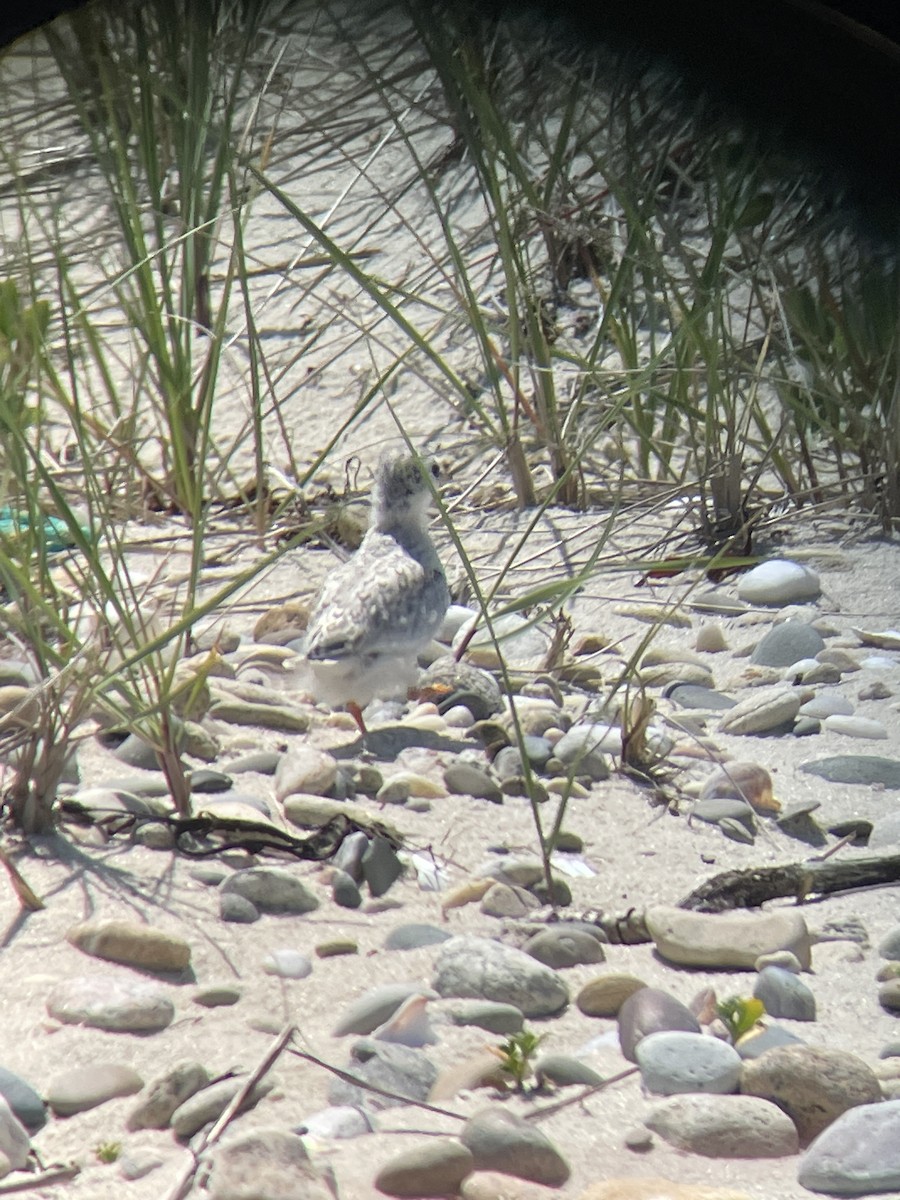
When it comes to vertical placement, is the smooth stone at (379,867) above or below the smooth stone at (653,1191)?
above

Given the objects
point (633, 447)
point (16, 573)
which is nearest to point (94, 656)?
point (16, 573)

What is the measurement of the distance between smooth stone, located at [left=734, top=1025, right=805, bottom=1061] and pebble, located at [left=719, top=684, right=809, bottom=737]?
47.3 inches

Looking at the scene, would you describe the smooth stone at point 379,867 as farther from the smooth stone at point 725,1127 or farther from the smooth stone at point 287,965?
the smooth stone at point 725,1127

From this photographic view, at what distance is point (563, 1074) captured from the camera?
1708 mm

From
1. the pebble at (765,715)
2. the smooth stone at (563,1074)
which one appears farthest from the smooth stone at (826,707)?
the smooth stone at (563,1074)

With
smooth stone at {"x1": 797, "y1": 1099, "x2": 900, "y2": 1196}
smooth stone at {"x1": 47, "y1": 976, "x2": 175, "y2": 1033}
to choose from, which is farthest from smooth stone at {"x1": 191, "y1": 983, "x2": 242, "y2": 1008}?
smooth stone at {"x1": 797, "y1": 1099, "x2": 900, "y2": 1196}

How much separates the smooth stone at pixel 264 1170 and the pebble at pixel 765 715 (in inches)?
67.9

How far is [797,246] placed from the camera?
111 inches

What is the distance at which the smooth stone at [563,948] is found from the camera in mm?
2033

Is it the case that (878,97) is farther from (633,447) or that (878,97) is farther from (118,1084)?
(633,447)

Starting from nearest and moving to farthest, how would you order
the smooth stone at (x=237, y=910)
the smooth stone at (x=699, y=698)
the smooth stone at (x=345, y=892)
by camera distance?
the smooth stone at (x=237, y=910) → the smooth stone at (x=345, y=892) → the smooth stone at (x=699, y=698)

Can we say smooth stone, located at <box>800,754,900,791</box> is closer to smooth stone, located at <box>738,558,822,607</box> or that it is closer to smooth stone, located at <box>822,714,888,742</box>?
smooth stone, located at <box>822,714,888,742</box>

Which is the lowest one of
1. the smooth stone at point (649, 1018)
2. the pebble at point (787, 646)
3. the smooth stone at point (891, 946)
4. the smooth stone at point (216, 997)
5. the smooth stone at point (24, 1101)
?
the smooth stone at point (891, 946)

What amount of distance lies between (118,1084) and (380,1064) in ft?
1.02
